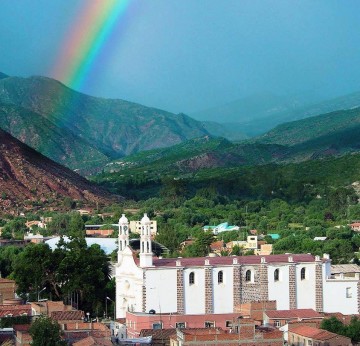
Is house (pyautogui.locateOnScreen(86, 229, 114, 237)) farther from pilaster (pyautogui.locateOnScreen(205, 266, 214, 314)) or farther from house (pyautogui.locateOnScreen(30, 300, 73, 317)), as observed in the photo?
house (pyautogui.locateOnScreen(30, 300, 73, 317))

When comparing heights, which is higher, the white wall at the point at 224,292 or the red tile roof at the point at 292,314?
the white wall at the point at 224,292

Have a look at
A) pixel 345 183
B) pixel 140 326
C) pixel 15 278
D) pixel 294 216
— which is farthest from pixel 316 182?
pixel 140 326

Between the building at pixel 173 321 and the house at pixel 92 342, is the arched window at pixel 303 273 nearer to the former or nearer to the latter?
the building at pixel 173 321

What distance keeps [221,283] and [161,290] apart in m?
3.36

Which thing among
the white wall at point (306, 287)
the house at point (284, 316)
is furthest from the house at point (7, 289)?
the house at point (284, 316)

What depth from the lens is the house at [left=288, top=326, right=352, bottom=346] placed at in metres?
48.9

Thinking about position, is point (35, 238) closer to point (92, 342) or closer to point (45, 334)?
point (92, 342)

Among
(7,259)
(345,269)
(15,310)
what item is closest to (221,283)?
(15,310)

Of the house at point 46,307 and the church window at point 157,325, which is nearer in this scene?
the church window at point 157,325

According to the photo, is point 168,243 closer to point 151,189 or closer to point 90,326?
point 90,326

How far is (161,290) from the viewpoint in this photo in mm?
59125

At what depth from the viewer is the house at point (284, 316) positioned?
182 ft

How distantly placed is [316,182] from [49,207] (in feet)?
126

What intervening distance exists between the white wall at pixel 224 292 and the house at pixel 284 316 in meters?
3.88
